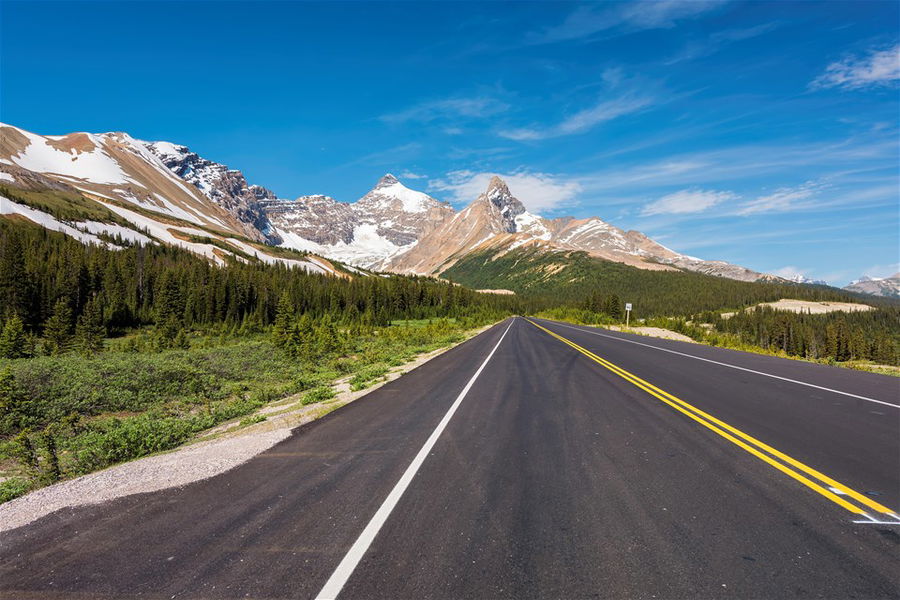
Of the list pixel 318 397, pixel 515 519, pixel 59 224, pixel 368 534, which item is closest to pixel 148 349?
pixel 318 397

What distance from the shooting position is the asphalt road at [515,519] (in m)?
3.20

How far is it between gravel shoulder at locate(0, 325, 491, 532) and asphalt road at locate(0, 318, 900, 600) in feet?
1.14

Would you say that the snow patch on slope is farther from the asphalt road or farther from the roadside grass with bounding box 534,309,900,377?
the asphalt road

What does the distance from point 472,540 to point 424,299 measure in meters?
139

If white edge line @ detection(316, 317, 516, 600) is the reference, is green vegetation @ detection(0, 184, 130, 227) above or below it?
above

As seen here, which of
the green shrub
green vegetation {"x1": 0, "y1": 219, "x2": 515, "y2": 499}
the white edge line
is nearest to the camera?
the white edge line

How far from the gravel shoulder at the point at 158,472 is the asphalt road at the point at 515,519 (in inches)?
13.6

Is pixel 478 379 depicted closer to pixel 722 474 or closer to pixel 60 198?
pixel 722 474

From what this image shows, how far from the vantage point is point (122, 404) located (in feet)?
54.7

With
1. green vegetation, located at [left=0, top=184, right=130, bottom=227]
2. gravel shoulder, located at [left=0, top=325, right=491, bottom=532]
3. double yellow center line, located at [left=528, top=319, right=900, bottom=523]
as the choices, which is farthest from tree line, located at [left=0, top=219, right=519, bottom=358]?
double yellow center line, located at [left=528, top=319, right=900, bottom=523]

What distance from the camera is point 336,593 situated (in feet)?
10.00

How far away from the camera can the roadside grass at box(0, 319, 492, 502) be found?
7.86 meters

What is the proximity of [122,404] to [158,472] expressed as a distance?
47.4 ft

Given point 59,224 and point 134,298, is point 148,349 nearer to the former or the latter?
point 134,298
